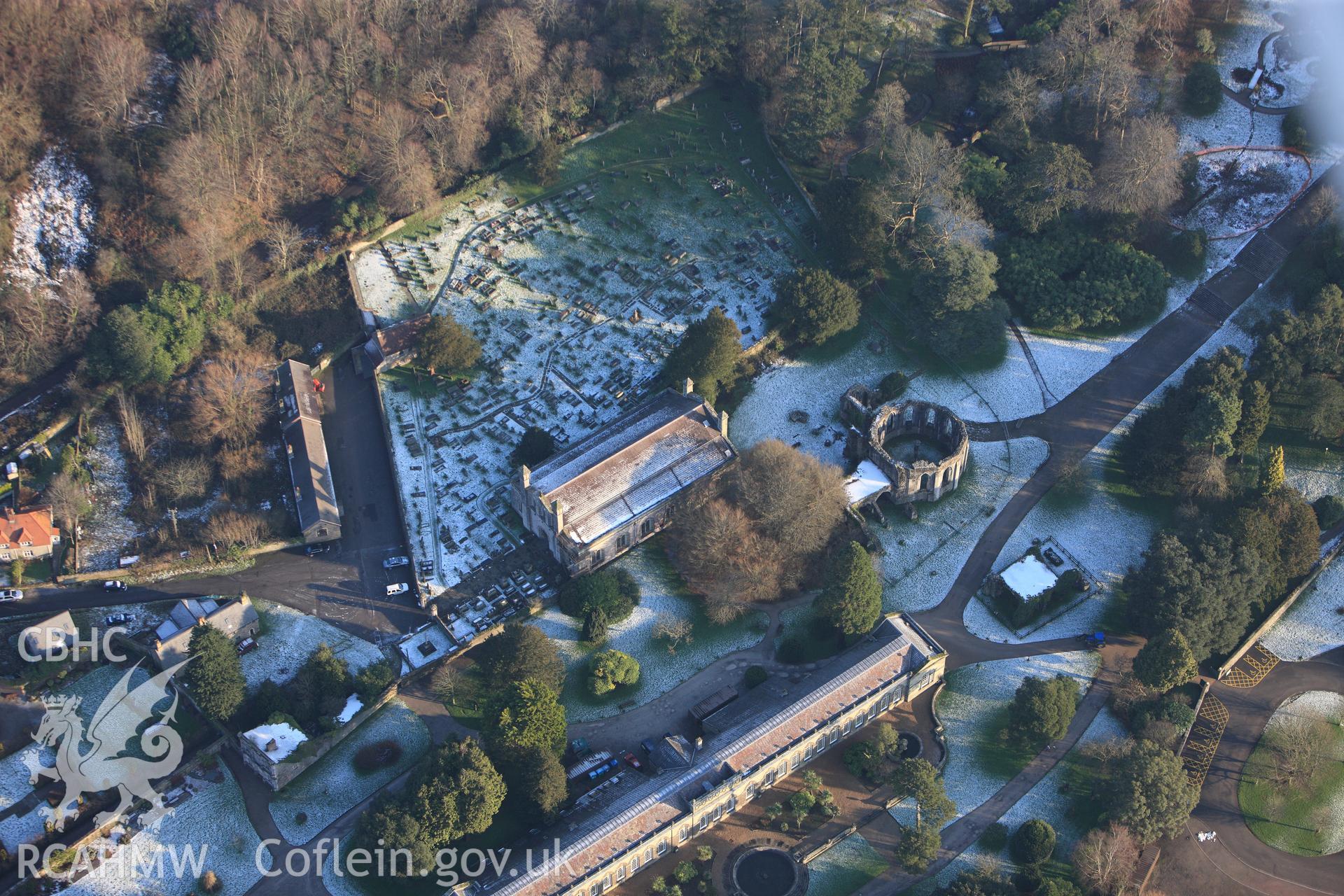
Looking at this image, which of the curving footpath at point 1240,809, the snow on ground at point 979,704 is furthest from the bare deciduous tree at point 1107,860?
the snow on ground at point 979,704

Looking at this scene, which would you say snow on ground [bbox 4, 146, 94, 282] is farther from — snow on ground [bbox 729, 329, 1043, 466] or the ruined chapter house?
snow on ground [bbox 729, 329, 1043, 466]

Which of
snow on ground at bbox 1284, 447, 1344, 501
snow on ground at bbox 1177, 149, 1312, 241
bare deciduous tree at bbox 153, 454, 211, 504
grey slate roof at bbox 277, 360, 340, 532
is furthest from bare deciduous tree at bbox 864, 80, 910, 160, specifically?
bare deciduous tree at bbox 153, 454, 211, 504

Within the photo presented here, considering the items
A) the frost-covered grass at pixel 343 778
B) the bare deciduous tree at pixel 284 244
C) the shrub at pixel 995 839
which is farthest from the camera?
the bare deciduous tree at pixel 284 244

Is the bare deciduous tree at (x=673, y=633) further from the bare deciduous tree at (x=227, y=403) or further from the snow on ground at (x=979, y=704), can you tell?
the bare deciduous tree at (x=227, y=403)

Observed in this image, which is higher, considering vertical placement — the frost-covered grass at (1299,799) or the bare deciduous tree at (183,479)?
the bare deciduous tree at (183,479)

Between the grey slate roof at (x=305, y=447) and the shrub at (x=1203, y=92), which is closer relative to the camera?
the grey slate roof at (x=305, y=447)

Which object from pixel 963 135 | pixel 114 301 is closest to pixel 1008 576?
pixel 963 135
